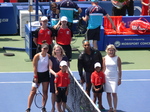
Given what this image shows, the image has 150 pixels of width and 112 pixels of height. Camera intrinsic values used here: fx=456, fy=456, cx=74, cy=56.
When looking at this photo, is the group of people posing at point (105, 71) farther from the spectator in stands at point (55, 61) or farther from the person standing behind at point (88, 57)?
the spectator in stands at point (55, 61)

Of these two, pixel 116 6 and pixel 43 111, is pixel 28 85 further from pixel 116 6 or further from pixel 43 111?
pixel 116 6

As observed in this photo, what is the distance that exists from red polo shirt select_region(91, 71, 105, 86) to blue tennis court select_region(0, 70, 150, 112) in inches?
45.3

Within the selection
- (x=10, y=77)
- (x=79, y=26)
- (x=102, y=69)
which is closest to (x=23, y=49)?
(x=79, y=26)

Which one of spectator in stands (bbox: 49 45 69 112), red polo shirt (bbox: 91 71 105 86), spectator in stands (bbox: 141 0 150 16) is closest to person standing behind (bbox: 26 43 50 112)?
spectator in stands (bbox: 49 45 69 112)

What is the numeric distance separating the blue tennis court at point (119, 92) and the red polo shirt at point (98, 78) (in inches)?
45.3

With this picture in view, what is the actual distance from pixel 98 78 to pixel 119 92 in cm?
237

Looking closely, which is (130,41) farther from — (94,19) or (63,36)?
(63,36)

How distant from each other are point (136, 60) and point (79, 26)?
3040 millimetres

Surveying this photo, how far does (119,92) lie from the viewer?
12461 millimetres

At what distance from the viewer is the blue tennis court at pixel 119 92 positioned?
11.2 m

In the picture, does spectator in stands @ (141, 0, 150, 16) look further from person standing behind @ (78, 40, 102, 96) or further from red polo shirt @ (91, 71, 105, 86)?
red polo shirt @ (91, 71, 105, 86)

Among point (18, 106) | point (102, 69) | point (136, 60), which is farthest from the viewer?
point (136, 60)

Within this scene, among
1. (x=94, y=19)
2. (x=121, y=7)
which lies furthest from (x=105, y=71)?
(x=121, y=7)

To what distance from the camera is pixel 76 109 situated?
986 cm
